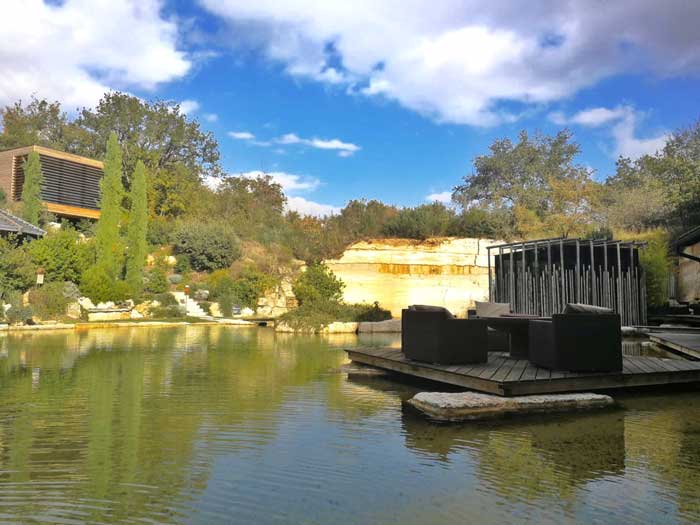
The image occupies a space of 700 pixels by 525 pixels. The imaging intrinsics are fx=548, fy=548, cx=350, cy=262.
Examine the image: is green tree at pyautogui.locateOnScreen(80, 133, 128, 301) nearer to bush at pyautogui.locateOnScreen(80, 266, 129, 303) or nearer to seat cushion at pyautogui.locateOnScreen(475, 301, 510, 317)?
→ bush at pyautogui.locateOnScreen(80, 266, 129, 303)

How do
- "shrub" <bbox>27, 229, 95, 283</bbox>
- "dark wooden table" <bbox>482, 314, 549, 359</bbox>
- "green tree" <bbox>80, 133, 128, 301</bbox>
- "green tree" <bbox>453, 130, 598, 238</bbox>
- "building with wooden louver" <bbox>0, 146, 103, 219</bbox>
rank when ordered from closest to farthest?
"dark wooden table" <bbox>482, 314, 549, 359</bbox>, "shrub" <bbox>27, 229, 95, 283</bbox>, "green tree" <bbox>80, 133, 128, 301</bbox>, "building with wooden louver" <bbox>0, 146, 103, 219</bbox>, "green tree" <bbox>453, 130, 598, 238</bbox>

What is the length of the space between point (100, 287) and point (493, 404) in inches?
606

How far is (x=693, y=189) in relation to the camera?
2080 cm

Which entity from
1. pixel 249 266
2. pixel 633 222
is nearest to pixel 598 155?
pixel 633 222

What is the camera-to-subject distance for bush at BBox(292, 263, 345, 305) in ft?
57.1

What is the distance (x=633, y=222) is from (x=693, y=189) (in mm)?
4033

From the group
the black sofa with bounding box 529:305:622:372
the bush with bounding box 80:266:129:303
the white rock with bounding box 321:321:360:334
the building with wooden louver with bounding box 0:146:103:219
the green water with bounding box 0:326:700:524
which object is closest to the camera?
the green water with bounding box 0:326:700:524

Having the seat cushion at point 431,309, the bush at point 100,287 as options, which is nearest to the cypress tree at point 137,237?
the bush at point 100,287

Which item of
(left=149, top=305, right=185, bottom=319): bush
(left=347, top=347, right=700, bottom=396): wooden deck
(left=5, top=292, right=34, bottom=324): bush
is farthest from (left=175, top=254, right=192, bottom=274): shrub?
(left=347, top=347, right=700, bottom=396): wooden deck

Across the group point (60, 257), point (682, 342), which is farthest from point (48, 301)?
point (682, 342)

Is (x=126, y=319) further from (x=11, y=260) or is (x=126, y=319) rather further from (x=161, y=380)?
(x=161, y=380)

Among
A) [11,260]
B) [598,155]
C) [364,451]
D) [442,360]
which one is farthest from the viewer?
[598,155]

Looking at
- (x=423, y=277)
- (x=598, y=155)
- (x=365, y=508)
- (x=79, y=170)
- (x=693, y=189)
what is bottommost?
(x=365, y=508)

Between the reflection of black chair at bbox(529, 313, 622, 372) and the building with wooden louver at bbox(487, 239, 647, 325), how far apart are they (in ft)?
24.0
